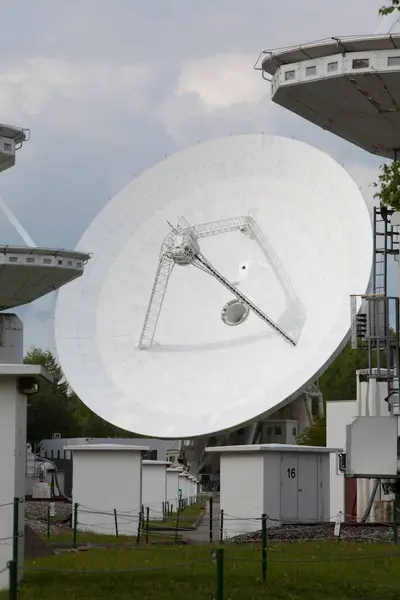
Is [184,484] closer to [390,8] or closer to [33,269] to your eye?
[33,269]

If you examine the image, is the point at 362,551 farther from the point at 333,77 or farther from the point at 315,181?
the point at 315,181

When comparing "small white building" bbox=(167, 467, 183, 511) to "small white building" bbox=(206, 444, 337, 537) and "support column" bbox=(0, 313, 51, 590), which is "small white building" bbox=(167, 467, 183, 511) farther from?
"support column" bbox=(0, 313, 51, 590)

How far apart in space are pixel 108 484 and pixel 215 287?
1974 cm

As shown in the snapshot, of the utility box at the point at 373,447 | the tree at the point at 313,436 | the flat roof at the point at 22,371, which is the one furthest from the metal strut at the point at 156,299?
the flat roof at the point at 22,371

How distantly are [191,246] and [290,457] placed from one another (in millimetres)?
20401

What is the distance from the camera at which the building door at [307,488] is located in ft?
90.7

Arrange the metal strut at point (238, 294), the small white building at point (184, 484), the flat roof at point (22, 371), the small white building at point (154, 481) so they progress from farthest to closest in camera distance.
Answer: the small white building at point (184, 484) < the metal strut at point (238, 294) < the small white building at point (154, 481) < the flat roof at point (22, 371)

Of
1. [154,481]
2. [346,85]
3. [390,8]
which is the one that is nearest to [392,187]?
[390,8]

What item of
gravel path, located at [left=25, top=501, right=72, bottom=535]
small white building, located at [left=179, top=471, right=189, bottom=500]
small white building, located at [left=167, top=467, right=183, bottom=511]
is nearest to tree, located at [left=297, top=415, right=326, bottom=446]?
small white building, located at [left=179, top=471, right=189, bottom=500]

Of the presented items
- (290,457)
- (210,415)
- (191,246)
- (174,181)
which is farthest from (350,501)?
(174,181)

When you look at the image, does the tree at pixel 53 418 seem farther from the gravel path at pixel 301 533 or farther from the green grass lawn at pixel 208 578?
the green grass lawn at pixel 208 578

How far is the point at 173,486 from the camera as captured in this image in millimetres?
48688

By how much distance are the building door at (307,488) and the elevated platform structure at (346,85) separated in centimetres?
690

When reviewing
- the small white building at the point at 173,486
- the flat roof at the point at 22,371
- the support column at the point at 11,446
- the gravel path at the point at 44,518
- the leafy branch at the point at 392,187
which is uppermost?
the leafy branch at the point at 392,187
